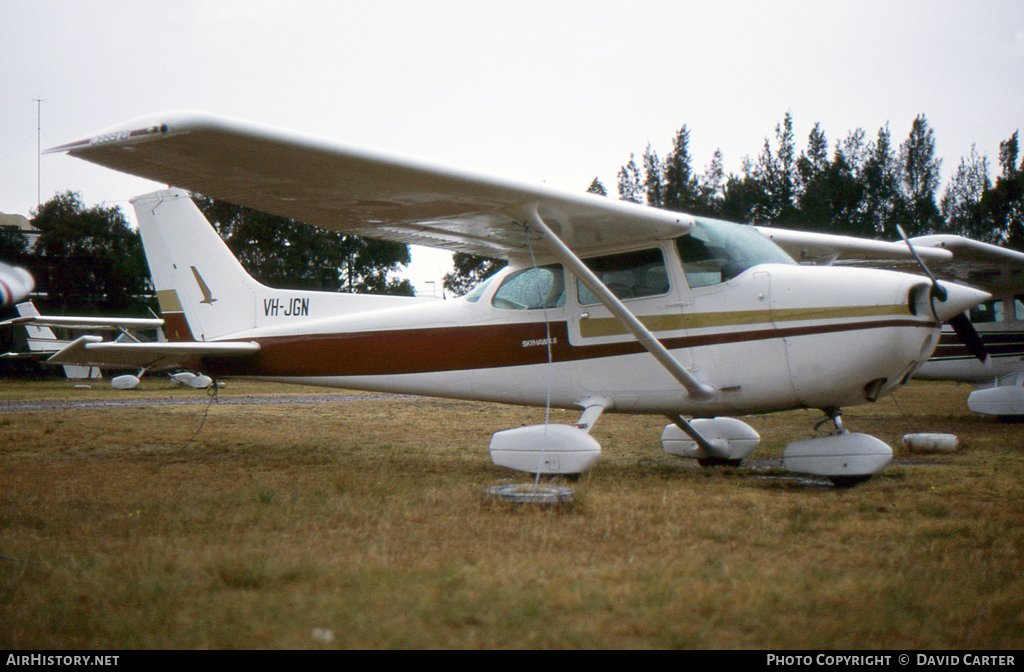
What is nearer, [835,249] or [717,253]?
[717,253]

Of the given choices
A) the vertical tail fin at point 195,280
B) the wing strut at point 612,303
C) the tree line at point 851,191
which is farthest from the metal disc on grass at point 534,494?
the tree line at point 851,191

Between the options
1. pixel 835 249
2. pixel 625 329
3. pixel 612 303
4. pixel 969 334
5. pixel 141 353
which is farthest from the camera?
pixel 835 249

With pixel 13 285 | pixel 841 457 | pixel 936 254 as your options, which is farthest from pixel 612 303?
pixel 936 254

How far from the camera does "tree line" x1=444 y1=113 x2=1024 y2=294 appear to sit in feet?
146

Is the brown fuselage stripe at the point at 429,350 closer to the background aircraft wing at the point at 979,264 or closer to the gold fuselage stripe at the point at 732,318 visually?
the gold fuselage stripe at the point at 732,318

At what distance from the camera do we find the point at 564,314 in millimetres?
6684

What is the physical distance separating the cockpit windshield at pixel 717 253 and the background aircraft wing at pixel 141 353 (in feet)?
15.6

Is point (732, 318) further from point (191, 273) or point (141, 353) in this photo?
point (191, 273)

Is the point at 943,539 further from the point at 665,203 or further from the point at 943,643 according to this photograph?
the point at 665,203

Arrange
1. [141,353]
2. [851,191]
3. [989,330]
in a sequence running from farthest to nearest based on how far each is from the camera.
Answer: [851,191] < [989,330] < [141,353]

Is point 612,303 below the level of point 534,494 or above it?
above

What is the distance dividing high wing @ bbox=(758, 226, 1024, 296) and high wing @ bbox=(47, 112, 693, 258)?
7.80 feet

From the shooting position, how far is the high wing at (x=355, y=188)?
14.5 feet

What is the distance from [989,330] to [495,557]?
12.1 meters
